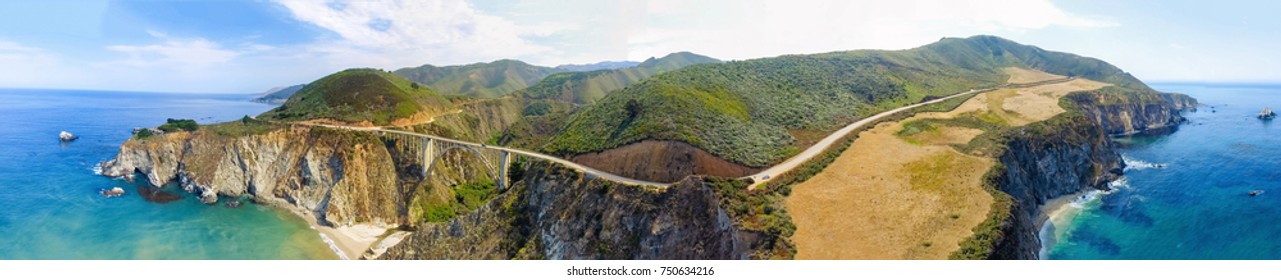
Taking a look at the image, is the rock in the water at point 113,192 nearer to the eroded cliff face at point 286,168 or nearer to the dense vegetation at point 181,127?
the eroded cliff face at point 286,168

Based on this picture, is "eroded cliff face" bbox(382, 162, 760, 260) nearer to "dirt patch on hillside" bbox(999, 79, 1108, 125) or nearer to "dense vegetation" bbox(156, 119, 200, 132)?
"dense vegetation" bbox(156, 119, 200, 132)

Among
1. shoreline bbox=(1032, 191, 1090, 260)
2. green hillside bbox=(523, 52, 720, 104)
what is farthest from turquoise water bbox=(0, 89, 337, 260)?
green hillside bbox=(523, 52, 720, 104)

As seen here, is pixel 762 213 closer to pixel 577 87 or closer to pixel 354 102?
pixel 354 102

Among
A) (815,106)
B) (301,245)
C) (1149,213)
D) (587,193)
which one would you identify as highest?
(815,106)

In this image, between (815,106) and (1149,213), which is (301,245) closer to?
(815,106)

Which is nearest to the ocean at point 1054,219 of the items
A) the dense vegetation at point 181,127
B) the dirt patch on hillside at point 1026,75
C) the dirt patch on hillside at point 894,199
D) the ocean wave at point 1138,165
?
the ocean wave at point 1138,165

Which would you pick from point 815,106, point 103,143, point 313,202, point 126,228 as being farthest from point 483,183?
point 103,143
